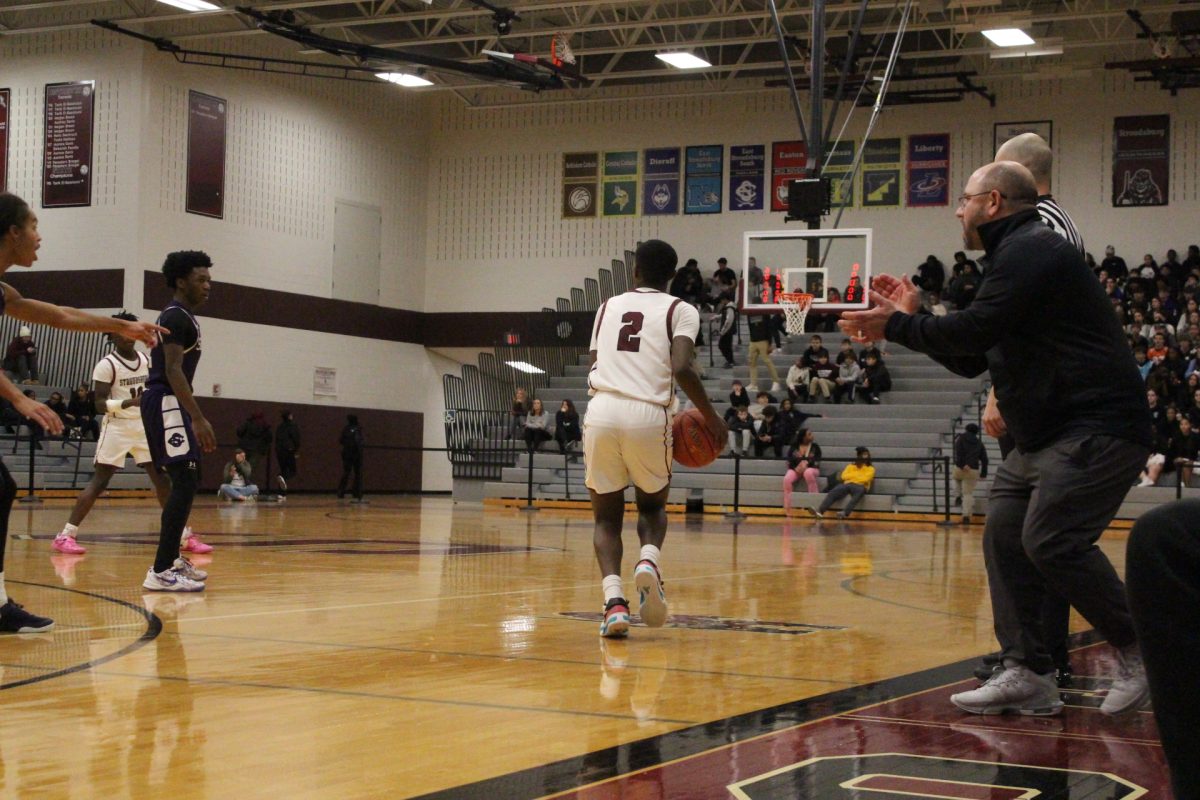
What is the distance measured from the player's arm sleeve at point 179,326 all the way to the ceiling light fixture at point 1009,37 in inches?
797

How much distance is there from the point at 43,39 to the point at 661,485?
25.5m

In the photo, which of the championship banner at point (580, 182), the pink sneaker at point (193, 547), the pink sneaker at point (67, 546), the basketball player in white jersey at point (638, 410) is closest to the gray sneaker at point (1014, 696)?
the basketball player in white jersey at point (638, 410)

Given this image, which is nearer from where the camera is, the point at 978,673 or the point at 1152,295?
the point at 978,673

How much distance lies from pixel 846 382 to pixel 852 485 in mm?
4072

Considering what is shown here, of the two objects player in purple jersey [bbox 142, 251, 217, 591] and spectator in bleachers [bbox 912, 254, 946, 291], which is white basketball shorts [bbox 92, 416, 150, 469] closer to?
player in purple jersey [bbox 142, 251, 217, 591]

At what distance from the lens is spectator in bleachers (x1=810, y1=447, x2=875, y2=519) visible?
74.5ft

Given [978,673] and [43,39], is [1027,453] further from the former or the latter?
[43,39]

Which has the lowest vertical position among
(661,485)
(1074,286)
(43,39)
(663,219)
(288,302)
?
(661,485)

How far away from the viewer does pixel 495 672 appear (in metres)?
5.45

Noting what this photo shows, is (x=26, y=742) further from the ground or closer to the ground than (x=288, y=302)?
closer to the ground

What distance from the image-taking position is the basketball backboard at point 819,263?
68.3 ft

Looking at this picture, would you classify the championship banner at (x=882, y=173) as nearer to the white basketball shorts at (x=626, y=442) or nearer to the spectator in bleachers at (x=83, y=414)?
the spectator in bleachers at (x=83, y=414)

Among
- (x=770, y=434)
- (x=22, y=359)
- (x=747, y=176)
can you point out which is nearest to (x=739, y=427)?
(x=770, y=434)

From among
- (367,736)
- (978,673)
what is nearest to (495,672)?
(367,736)
